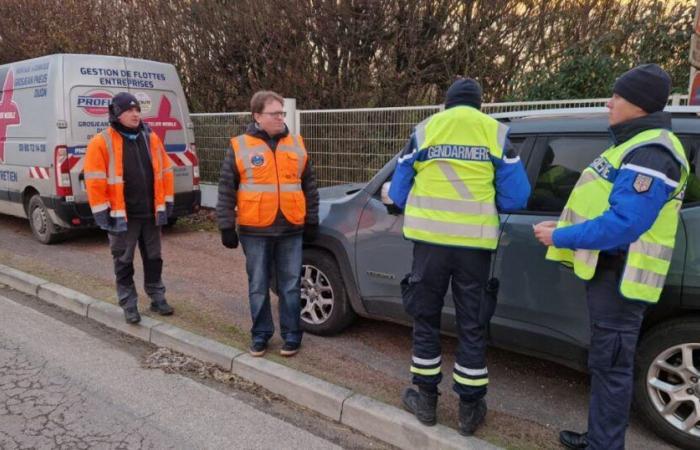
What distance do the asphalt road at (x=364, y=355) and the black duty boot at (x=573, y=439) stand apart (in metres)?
0.06

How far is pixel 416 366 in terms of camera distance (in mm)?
2996

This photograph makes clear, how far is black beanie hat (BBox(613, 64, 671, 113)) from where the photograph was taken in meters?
2.30

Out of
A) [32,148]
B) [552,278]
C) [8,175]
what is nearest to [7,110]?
[8,175]

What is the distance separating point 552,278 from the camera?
3029 millimetres

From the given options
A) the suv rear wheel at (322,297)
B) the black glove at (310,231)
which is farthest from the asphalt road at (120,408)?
the black glove at (310,231)

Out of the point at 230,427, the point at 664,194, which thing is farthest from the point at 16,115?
the point at 664,194

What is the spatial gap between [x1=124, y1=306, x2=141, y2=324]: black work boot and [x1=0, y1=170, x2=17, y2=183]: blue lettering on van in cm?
479

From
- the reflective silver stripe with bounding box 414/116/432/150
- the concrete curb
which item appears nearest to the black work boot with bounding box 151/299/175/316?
the concrete curb

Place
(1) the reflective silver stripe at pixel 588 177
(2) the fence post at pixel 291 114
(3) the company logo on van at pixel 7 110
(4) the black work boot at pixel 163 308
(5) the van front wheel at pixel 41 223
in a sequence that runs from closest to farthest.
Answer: (1) the reflective silver stripe at pixel 588 177 < (4) the black work boot at pixel 163 308 < (5) the van front wheel at pixel 41 223 < (3) the company logo on van at pixel 7 110 < (2) the fence post at pixel 291 114

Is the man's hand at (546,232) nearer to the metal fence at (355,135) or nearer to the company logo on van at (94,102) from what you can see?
the metal fence at (355,135)

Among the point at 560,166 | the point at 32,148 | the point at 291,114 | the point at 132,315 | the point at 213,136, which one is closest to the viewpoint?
the point at 560,166

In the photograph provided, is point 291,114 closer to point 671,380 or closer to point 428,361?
point 428,361

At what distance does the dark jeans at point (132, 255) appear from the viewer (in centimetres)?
455

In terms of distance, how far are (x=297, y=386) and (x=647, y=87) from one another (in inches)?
100.0
